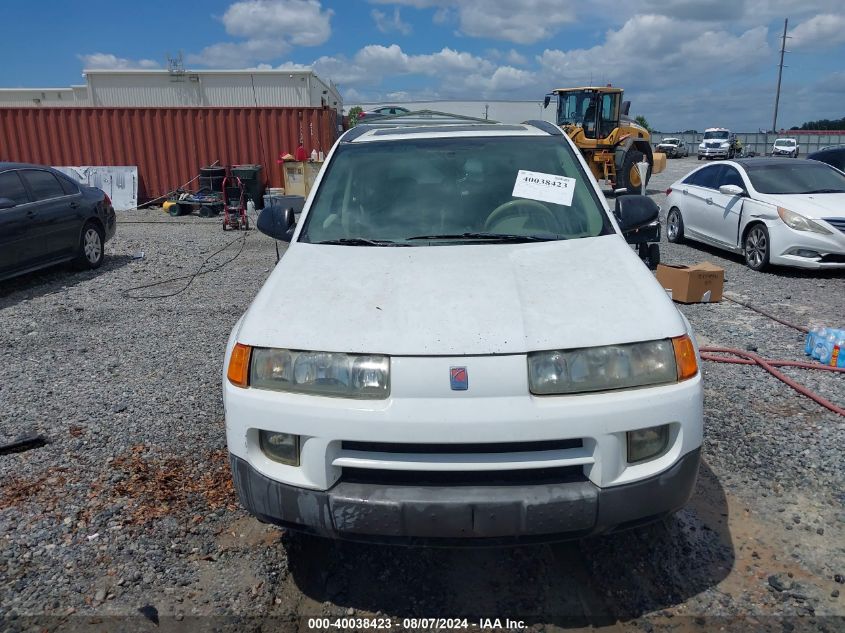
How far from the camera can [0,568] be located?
290 cm

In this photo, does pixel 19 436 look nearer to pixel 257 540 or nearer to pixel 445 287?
pixel 257 540

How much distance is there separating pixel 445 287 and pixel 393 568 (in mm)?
1258

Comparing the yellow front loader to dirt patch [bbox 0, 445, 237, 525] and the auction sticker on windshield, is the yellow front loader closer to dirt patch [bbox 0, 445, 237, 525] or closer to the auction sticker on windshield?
the auction sticker on windshield

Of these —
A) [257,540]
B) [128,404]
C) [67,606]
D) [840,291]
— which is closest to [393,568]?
[257,540]

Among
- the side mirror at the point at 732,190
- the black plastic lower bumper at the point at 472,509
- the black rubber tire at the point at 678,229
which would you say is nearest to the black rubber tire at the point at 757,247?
the side mirror at the point at 732,190

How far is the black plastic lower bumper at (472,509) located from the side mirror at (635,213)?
1.76 metres

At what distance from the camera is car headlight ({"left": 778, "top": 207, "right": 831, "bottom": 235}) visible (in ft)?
27.6

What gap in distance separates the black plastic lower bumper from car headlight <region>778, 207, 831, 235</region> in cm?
736

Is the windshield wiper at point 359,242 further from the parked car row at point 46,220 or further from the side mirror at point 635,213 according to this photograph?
the parked car row at point 46,220

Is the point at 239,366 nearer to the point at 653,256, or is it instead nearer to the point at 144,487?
the point at 144,487

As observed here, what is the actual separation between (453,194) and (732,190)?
7.25 meters

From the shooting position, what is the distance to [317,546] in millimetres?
3072

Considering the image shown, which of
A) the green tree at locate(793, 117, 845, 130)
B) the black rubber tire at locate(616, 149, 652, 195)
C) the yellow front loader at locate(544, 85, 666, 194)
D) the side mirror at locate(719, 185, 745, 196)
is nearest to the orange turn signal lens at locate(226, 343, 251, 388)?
the side mirror at locate(719, 185, 745, 196)

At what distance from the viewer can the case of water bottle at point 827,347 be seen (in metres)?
5.23
